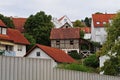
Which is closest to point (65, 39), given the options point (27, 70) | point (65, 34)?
point (65, 34)

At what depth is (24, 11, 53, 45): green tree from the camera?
106 meters

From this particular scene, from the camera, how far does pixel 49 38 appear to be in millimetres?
107562

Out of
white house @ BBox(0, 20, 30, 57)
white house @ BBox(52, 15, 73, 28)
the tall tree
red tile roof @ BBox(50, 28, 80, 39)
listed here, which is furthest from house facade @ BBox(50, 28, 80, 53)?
the tall tree

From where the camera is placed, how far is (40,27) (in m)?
108

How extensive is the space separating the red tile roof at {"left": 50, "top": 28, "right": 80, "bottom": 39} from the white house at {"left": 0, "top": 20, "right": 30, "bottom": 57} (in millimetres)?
19296

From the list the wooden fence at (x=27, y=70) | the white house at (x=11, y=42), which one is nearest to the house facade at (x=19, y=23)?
the white house at (x=11, y=42)

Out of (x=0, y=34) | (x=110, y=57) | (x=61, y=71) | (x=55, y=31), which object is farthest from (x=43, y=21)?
(x=61, y=71)

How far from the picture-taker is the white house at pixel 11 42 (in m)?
79.0

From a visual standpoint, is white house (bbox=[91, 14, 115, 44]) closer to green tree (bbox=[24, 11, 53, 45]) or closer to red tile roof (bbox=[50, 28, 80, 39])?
red tile roof (bbox=[50, 28, 80, 39])

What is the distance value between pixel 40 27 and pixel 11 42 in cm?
2584

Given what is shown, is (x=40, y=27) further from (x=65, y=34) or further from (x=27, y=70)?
(x=27, y=70)

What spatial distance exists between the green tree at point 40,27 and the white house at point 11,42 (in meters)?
17.3

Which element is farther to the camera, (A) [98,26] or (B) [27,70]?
(A) [98,26]

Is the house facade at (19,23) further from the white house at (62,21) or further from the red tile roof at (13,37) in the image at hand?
the red tile roof at (13,37)
